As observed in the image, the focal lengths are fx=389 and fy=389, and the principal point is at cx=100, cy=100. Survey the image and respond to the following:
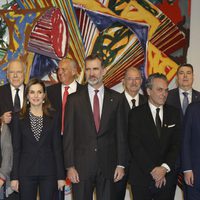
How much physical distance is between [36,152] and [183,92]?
70.2 inches

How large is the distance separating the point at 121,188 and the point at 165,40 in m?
2.14

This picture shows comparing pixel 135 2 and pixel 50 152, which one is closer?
pixel 50 152

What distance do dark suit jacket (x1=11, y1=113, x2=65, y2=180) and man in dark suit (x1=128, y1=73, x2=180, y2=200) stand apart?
0.66 meters

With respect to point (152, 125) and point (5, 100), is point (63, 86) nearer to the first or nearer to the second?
point (5, 100)

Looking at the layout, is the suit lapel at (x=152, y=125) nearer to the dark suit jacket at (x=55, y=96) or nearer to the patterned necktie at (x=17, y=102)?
the dark suit jacket at (x=55, y=96)

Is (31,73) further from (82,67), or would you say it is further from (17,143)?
(17,143)

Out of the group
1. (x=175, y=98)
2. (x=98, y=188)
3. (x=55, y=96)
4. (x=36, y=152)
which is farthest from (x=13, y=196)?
(x=175, y=98)

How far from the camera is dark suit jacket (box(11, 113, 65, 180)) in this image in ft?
10.6

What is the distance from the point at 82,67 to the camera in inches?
194

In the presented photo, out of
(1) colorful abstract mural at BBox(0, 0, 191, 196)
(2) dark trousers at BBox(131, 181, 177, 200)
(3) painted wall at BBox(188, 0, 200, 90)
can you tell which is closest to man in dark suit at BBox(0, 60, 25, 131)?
(1) colorful abstract mural at BBox(0, 0, 191, 196)

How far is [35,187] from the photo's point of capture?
326 cm

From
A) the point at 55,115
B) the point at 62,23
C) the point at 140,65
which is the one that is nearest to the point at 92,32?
the point at 62,23

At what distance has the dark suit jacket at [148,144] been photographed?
3.36 meters

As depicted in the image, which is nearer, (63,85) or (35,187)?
(35,187)
